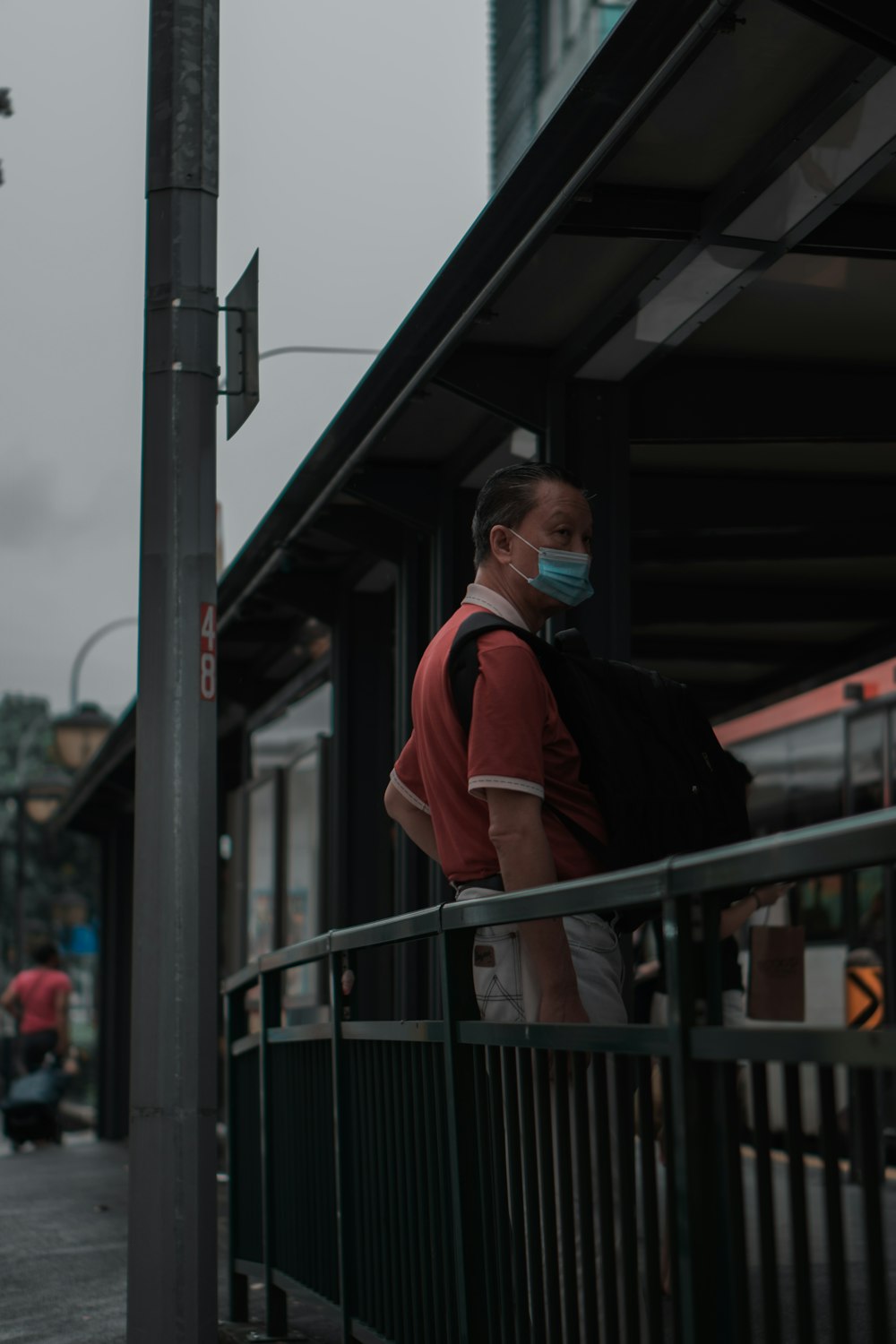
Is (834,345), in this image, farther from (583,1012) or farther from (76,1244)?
(76,1244)

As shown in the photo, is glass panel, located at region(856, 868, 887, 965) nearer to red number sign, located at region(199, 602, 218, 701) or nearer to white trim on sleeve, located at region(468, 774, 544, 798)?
red number sign, located at region(199, 602, 218, 701)

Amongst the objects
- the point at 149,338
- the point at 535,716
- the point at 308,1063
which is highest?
the point at 149,338

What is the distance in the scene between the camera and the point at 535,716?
3.86 m

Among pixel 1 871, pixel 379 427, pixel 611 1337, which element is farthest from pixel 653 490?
pixel 1 871

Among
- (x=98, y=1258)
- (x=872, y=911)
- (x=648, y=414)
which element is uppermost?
(x=648, y=414)

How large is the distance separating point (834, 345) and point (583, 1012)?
3.15 metres

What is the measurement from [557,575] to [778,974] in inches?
36.6

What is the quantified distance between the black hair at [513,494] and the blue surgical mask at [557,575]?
0.05 meters

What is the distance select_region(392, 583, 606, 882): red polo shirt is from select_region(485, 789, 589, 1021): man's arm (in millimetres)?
29

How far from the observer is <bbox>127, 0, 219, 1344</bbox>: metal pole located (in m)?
4.89

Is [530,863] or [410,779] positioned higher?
[410,779]

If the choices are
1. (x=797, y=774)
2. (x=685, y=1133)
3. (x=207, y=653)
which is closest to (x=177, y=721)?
(x=207, y=653)

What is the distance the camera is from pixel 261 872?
42.8 feet

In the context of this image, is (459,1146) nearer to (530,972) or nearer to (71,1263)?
(530,972)
